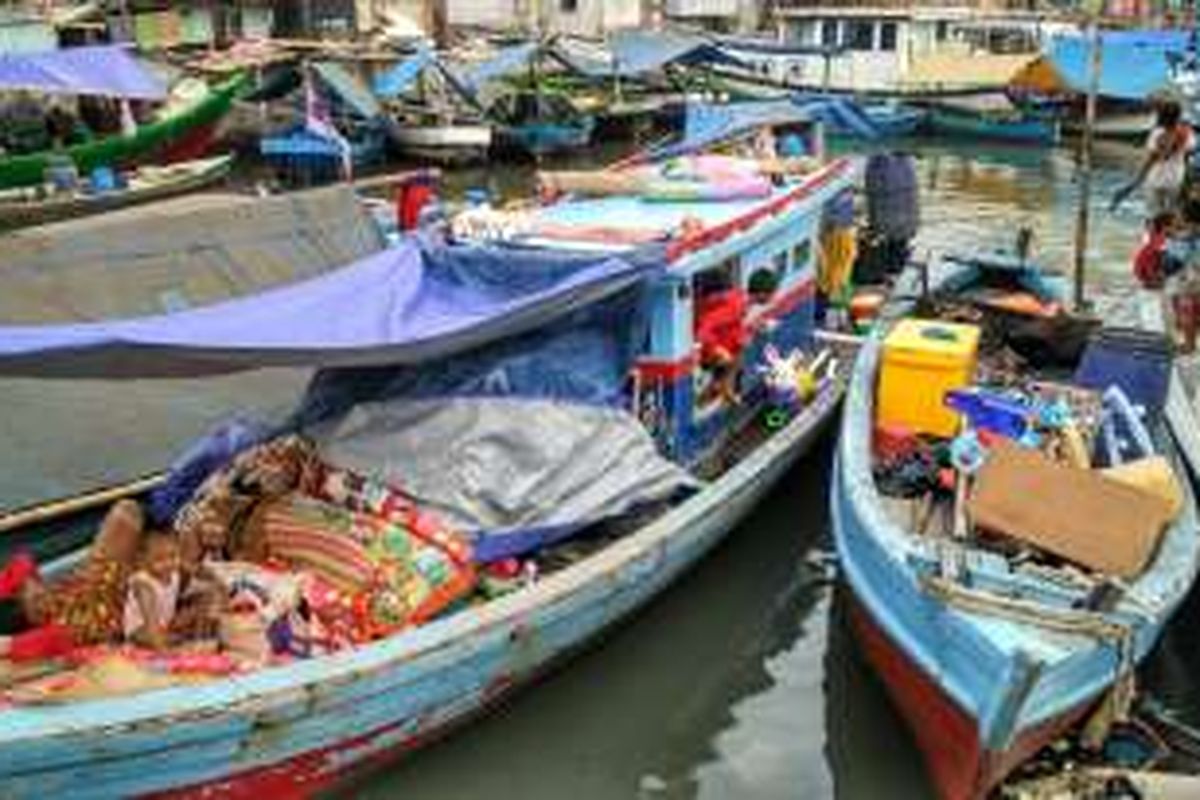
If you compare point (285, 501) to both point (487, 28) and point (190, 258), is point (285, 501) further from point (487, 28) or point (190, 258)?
point (487, 28)

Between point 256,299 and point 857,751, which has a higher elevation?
point 256,299

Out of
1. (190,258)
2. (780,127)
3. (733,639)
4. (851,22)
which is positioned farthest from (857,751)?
(851,22)

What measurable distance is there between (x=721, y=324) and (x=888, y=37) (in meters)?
31.4

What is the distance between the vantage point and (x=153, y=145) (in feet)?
84.1

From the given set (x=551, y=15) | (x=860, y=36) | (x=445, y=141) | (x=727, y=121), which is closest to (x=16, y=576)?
(x=727, y=121)

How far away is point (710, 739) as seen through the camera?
786 cm

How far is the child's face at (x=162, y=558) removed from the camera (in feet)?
22.1

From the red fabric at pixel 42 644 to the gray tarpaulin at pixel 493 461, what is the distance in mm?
1516

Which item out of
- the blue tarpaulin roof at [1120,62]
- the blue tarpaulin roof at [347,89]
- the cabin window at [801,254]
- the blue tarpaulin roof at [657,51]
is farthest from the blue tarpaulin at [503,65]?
the cabin window at [801,254]

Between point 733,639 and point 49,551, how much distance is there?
3934 millimetres

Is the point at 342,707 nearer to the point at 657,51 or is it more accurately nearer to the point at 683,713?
the point at 683,713

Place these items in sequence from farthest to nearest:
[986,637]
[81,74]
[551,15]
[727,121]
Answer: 1. [551,15]
2. [81,74]
3. [727,121]
4. [986,637]

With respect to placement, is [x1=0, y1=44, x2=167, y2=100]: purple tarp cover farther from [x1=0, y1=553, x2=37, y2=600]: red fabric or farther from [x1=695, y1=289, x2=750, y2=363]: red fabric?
[x1=0, y1=553, x2=37, y2=600]: red fabric

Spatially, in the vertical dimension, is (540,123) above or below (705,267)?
above
